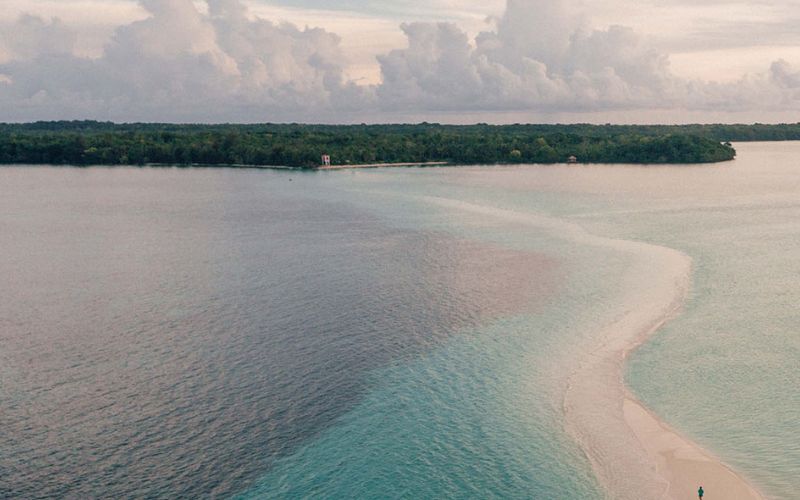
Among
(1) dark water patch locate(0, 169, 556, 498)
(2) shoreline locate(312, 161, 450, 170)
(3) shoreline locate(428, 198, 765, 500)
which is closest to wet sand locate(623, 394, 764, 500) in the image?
(3) shoreline locate(428, 198, 765, 500)

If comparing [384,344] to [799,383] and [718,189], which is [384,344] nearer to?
[799,383]

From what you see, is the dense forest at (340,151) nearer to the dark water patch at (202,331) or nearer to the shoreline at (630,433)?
the dark water patch at (202,331)

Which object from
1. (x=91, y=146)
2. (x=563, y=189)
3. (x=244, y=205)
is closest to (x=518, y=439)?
(x=244, y=205)

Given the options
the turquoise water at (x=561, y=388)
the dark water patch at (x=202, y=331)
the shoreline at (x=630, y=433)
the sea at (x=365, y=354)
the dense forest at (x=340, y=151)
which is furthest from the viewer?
the dense forest at (x=340, y=151)

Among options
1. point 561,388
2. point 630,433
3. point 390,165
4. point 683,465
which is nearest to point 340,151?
point 390,165

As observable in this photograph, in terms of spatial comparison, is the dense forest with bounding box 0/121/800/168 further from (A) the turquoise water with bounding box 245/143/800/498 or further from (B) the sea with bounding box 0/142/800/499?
(A) the turquoise water with bounding box 245/143/800/498

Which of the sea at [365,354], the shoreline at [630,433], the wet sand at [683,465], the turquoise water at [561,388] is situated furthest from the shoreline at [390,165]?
the wet sand at [683,465]
